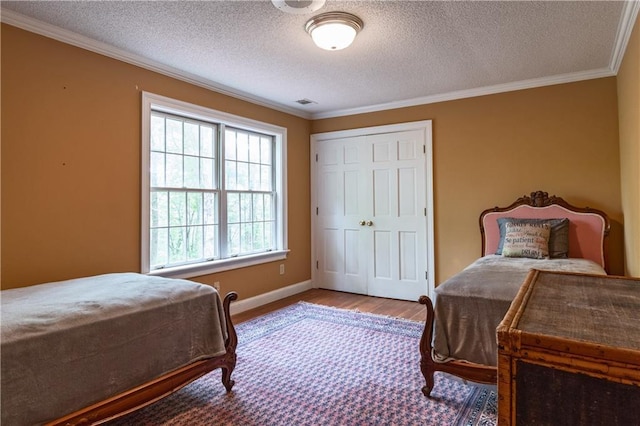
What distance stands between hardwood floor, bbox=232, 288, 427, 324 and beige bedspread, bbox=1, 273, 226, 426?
1593 millimetres

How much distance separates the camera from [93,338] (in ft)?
5.49

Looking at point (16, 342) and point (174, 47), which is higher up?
point (174, 47)

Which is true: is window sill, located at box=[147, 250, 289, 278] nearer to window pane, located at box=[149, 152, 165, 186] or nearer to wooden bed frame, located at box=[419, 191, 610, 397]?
window pane, located at box=[149, 152, 165, 186]

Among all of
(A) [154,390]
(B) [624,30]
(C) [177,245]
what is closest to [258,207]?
(C) [177,245]

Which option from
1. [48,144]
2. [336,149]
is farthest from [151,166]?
[336,149]

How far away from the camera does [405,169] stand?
14.9ft

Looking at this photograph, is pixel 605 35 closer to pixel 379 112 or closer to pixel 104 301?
pixel 379 112

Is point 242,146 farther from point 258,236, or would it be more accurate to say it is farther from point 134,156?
point 134,156

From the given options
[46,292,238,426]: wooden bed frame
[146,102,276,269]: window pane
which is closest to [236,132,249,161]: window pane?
[146,102,276,269]: window pane

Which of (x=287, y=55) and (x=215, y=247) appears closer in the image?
(x=287, y=55)

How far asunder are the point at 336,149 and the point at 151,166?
98.8 inches

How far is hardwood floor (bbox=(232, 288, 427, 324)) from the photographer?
394 cm

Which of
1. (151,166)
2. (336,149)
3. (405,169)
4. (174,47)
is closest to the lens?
(174,47)

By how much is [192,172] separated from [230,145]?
0.63m
